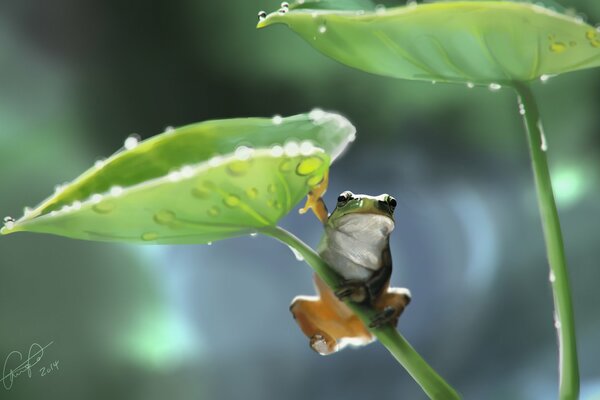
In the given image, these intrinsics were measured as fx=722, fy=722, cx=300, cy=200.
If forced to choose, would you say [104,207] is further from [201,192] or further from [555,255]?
[555,255]

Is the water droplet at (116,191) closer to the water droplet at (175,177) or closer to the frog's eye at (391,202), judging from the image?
the water droplet at (175,177)

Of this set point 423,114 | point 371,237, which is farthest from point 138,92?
point 371,237

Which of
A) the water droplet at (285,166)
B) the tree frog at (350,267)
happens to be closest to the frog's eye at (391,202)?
the tree frog at (350,267)

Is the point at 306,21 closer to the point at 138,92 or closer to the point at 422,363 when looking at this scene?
the point at 422,363

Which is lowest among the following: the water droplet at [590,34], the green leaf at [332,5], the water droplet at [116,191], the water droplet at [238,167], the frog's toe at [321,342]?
the frog's toe at [321,342]

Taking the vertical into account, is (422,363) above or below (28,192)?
below
